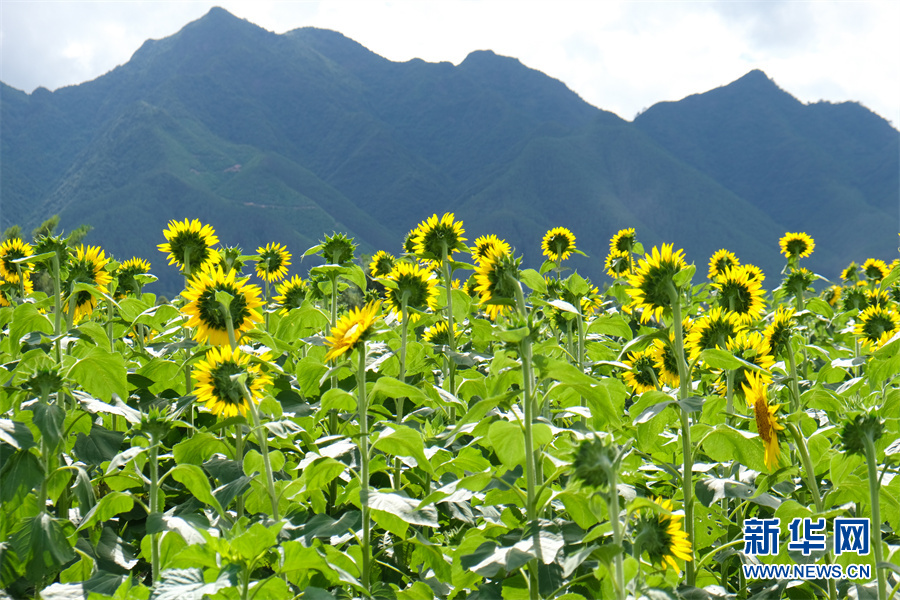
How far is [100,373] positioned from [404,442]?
1127 mm

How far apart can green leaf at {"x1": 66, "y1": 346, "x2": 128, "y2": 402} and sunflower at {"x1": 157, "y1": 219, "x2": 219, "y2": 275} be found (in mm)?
1265

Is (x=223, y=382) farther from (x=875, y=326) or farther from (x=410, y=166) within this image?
(x=410, y=166)

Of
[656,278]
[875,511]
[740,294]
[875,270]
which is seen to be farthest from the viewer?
[875,270]

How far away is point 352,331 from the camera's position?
2.21 meters

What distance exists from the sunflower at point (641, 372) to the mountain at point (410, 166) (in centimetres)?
9405

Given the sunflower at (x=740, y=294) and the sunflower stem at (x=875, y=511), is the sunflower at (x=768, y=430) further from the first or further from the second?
the sunflower at (x=740, y=294)

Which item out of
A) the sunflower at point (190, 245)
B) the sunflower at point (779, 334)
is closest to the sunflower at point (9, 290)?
the sunflower at point (190, 245)

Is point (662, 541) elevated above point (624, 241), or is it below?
below

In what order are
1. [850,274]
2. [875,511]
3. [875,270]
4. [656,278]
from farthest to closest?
[850,274] → [875,270] → [656,278] → [875,511]

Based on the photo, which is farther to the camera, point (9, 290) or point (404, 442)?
point (9, 290)

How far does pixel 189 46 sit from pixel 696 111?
14566 centimetres

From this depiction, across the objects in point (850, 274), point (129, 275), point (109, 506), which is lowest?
point (109, 506)

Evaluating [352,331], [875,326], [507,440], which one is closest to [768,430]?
[507,440]

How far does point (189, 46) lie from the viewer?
7790 inches
